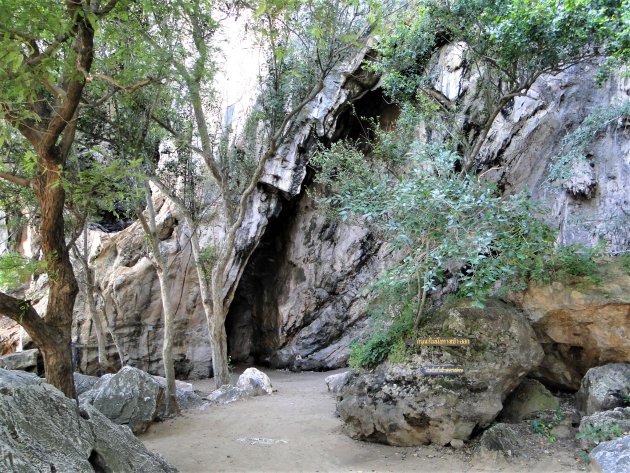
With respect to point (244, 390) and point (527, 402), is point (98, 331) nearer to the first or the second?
point (244, 390)

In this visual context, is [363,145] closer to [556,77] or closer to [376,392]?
[556,77]

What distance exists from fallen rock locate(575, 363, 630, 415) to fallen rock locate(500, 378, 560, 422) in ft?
1.26

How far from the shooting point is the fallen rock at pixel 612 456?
13.8ft

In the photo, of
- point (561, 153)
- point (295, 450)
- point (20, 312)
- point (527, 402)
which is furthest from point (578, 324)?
point (20, 312)

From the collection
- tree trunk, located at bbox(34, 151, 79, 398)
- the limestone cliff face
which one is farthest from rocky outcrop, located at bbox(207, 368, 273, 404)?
tree trunk, located at bbox(34, 151, 79, 398)

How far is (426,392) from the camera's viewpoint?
18.9 feet

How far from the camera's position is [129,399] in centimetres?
691

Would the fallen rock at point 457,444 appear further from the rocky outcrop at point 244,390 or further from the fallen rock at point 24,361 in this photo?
the fallen rock at point 24,361

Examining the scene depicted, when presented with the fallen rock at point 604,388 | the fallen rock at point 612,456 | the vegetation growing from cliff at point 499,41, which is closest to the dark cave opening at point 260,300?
the vegetation growing from cliff at point 499,41

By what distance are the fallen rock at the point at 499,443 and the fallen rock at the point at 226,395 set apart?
204 inches

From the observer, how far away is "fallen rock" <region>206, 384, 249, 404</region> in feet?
29.2

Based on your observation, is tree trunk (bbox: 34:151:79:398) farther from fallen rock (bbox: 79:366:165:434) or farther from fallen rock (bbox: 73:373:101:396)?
fallen rock (bbox: 73:373:101:396)

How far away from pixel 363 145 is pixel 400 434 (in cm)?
997

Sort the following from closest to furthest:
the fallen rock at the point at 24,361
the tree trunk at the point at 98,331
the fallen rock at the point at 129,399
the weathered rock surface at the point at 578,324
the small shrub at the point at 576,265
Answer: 1. the weathered rock surface at the point at 578,324
2. the small shrub at the point at 576,265
3. the fallen rock at the point at 129,399
4. the fallen rock at the point at 24,361
5. the tree trunk at the point at 98,331
